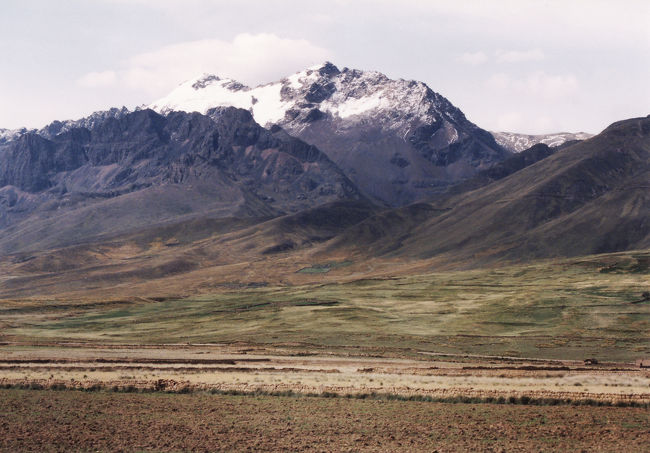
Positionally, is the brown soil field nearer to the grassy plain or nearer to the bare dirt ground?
the bare dirt ground

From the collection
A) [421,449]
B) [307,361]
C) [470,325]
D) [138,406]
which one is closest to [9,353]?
[307,361]

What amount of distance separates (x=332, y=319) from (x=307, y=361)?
7359 cm

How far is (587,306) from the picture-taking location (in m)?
167

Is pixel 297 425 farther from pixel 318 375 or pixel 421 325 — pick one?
pixel 421 325

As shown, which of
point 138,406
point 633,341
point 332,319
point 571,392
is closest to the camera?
point 138,406

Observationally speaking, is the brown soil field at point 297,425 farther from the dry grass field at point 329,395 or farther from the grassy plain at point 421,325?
the grassy plain at point 421,325

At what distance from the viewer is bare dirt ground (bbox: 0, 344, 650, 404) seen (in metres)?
60.0

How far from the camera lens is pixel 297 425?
156 ft

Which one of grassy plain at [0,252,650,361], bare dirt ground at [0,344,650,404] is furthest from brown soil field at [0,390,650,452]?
grassy plain at [0,252,650,361]

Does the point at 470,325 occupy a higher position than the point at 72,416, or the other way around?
the point at 72,416

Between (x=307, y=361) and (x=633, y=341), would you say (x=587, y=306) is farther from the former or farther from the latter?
(x=307, y=361)

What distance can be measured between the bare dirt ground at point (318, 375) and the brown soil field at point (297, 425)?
3592 mm

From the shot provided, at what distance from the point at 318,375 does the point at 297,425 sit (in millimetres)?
22126

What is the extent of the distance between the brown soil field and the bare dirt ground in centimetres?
359
